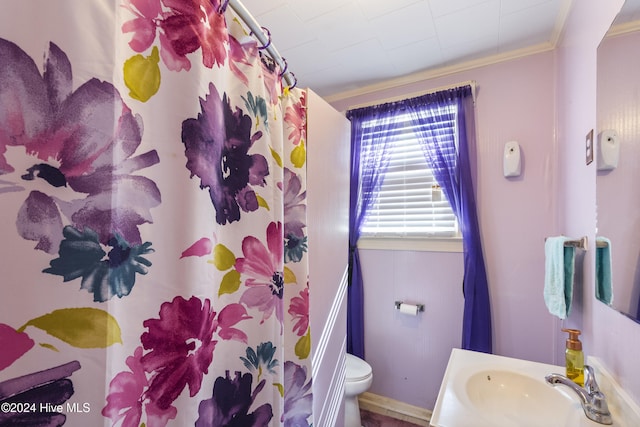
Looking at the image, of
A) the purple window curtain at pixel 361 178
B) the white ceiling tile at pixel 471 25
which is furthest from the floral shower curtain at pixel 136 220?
the purple window curtain at pixel 361 178

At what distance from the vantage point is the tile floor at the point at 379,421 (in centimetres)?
184

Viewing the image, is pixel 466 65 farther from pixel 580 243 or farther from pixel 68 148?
pixel 68 148

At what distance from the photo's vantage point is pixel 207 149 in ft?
1.93

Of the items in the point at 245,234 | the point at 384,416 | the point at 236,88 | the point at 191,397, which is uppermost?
the point at 236,88

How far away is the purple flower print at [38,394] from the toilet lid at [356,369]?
1.56 metres

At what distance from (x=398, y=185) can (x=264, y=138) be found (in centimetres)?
146

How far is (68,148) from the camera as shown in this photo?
1.30 feet

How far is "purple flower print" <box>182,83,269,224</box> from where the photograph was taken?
0.56m

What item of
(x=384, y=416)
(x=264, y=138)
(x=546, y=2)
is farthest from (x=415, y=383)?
(x=546, y=2)

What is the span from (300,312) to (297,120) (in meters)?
0.67

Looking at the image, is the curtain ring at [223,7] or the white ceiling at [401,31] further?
the white ceiling at [401,31]

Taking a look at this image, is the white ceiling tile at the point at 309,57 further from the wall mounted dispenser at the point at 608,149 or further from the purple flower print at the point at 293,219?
the wall mounted dispenser at the point at 608,149

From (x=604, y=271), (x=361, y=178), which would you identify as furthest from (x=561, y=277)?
(x=361, y=178)

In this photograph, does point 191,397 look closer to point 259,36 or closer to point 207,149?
point 207,149
